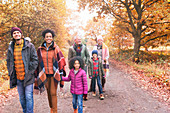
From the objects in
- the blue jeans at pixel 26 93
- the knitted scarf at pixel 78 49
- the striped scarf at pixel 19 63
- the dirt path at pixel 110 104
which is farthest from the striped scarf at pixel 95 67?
the striped scarf at pixel 19 63

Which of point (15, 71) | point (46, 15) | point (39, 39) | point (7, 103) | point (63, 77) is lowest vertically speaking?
point (7, 103)

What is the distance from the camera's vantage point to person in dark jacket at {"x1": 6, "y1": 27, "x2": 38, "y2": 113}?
3.20 metres

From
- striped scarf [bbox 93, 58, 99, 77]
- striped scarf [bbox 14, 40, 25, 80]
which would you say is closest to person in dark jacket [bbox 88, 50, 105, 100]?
striped scarf [bbox 93, 58, 99, 77]

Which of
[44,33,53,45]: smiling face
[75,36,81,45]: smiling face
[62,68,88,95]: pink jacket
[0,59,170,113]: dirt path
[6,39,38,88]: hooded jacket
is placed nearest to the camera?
[6,39,38,88]: hooded jacket

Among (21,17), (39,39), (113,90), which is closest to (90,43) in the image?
(39,39)

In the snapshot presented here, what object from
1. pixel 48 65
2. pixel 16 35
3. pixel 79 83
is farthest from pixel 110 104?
pixel 16 35

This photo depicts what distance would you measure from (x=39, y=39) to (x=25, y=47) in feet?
35.6

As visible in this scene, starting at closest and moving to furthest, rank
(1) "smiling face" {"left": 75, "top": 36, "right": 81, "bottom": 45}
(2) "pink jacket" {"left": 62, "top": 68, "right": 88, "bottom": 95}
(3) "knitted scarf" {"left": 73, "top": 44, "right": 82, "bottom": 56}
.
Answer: (2) "pink jacket" {"left": 62, "top": 68, "right": 88, "bottom": 95}
(1) "smiling face" {"left": 75, "top": 36, "right": 81, "bottom": 45}
(3) "knitted scarf" {"left": 73, "top": 44, "right": 82, "bottom": 56}

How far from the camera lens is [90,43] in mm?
57594

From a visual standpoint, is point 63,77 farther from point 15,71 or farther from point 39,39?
point 39,39

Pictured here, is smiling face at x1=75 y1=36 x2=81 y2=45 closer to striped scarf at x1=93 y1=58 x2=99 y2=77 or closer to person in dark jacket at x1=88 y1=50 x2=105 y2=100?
person in dark jacket at x1=88 y1=50 x2=105 y2=100

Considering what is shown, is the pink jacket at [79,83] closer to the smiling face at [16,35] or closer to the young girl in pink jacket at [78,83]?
the young girl in pink jacket at [78,83]

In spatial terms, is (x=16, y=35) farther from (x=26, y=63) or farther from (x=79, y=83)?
(x=79, y=83)

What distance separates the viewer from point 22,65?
3.23m
